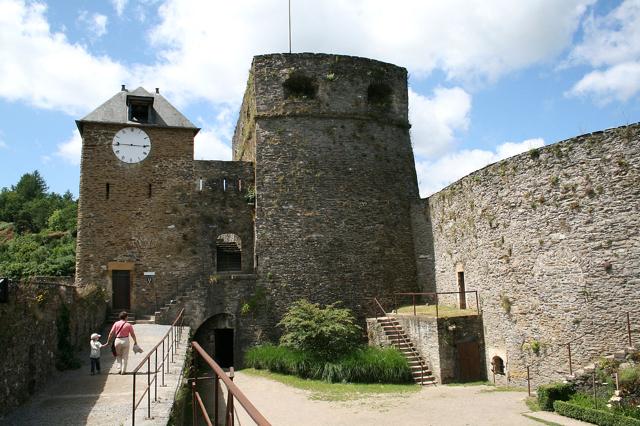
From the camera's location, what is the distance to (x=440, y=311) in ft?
59.6

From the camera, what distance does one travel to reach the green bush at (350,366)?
1667cm

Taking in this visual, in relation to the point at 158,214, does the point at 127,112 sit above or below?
above

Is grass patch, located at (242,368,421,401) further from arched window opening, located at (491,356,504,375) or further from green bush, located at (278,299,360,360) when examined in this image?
arched window opening, located at (491,356,504,375)

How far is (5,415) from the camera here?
28.2ft

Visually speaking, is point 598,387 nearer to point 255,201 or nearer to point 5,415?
point 5,415

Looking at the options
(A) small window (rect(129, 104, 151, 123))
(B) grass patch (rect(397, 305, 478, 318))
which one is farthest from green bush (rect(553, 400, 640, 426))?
(A) small window (rect(129, 104, 151, 123))

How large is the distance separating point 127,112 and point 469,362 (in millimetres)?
15639

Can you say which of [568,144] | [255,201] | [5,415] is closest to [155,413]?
[5,415]

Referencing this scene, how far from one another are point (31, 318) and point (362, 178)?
45.3 feet

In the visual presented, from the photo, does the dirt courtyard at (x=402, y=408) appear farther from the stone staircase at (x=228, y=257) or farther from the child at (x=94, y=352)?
the stone staircase at (x=228, y=257)

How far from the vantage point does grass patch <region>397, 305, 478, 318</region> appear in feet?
56.7

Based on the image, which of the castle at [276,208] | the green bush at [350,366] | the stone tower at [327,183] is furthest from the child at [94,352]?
the stone tower at [327,183]

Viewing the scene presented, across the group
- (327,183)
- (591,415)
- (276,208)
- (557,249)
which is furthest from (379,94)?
(591,415)

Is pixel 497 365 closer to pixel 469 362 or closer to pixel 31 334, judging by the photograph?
pixel 469 362
